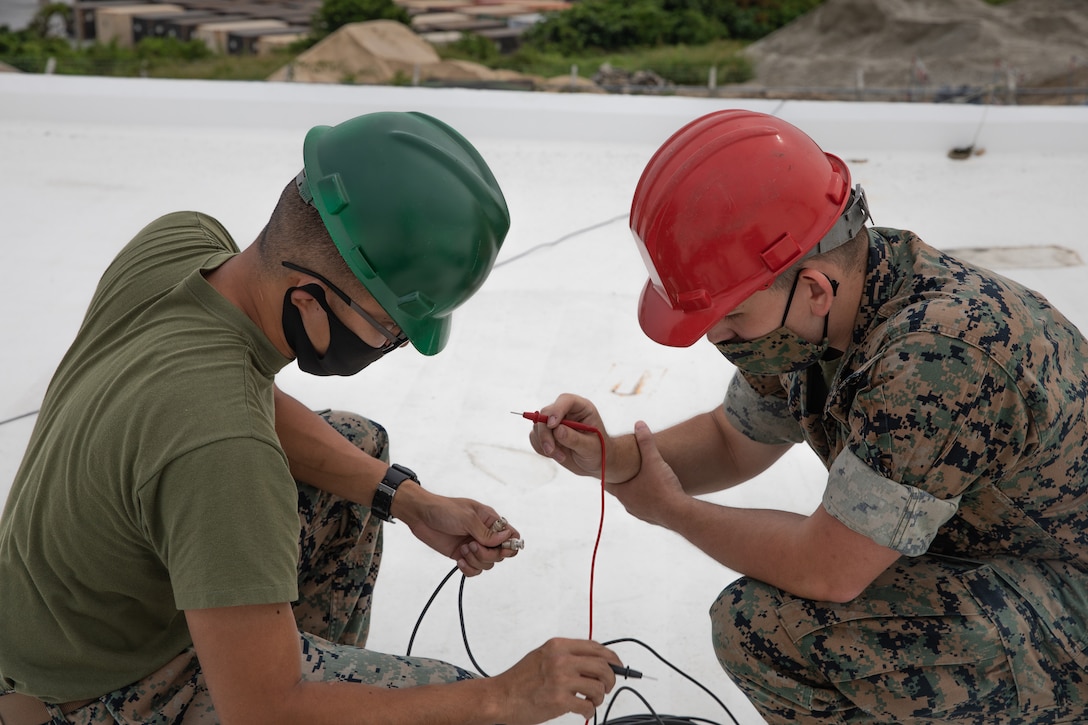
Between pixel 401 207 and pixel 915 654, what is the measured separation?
1208mm

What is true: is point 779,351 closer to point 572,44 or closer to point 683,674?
point 683,674

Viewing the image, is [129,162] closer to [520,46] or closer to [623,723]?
[623,723]

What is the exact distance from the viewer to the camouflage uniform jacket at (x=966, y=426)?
5.50ft

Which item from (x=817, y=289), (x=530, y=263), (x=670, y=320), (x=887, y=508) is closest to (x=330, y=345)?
(x=670, y=320)

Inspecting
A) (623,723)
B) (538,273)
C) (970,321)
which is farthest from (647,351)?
(970,321)

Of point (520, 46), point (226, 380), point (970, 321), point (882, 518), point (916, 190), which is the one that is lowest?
point (520, 46)

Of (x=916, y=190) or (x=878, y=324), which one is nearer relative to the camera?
(x=878, y=324)

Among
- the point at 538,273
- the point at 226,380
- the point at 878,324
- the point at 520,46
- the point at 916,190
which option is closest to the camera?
the point at 226,380

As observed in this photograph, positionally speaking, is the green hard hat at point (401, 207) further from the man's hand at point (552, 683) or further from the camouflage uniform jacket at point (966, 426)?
the camouflage uniform jacket at point (966, 426)

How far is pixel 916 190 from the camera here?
5.20m

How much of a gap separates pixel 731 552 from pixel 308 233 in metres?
0.98

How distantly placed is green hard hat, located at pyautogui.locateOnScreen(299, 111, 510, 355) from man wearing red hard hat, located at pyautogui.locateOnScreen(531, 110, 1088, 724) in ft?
1.19

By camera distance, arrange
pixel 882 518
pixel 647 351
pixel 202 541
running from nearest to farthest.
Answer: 1. pixel 202 541
2. pixel 882 518
3. pixel 647 351

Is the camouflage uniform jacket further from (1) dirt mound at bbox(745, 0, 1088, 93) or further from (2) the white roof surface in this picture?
(1) dirt mound at bbox(745, 0, 1088, 93)
